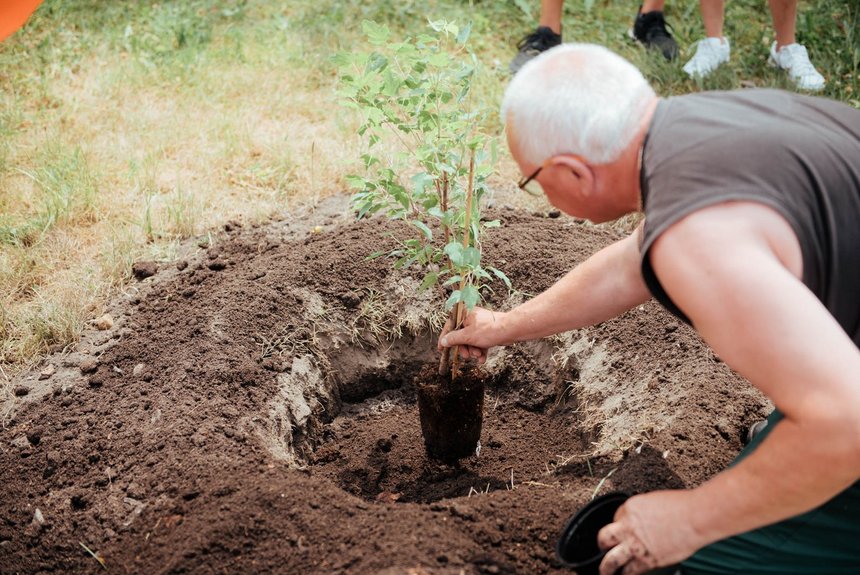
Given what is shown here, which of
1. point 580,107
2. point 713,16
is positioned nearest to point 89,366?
point 580,107

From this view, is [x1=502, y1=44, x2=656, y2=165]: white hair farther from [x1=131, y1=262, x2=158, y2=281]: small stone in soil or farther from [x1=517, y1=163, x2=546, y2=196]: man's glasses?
[x1=131, y1=262, x2=158, y2=281]: small stone in soil

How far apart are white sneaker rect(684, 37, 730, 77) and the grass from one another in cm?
10

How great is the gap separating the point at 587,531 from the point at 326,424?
4.64ft

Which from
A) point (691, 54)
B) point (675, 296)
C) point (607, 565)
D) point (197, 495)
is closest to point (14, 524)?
point (197, 495)

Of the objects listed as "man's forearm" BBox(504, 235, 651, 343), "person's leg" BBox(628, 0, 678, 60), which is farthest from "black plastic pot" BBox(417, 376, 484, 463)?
"person's leg" BBox(628, 0, 678, 60)

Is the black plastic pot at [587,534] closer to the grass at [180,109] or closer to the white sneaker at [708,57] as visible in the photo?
the grass at [180,109]

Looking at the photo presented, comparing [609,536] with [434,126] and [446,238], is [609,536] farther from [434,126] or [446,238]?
[434,126]

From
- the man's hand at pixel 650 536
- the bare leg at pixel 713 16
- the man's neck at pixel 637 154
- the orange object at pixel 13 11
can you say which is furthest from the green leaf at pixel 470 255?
the bare leg at pixel 713 16

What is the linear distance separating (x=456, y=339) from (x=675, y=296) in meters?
1.07

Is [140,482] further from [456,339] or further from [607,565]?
[607,565]

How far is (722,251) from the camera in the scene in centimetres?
169

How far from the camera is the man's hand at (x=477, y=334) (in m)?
2.74

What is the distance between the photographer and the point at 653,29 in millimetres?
5672

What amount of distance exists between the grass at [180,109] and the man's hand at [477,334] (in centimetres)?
86
